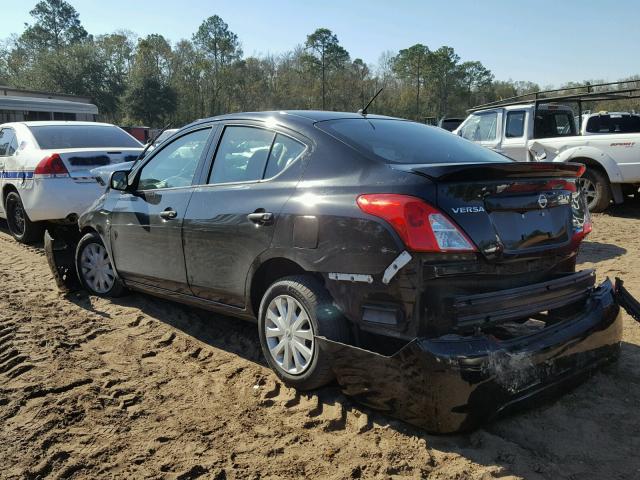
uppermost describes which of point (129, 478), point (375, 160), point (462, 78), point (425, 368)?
Answer: point (462, 78)

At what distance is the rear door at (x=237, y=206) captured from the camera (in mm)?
3363

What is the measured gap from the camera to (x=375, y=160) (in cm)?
300

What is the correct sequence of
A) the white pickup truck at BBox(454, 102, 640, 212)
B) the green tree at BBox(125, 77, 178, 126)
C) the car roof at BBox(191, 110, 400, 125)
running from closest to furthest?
1. the car roof at BBox(191, 110, 400, 125)
2. the white pickup truck at BBox(454, 102, 640, 212)
3. the green tree at BBox(125, 77, 178, 126)

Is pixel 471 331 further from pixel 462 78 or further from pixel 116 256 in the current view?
pixel 462 78

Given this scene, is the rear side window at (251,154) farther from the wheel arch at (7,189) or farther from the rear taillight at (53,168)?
the wheel arch at (7,189)

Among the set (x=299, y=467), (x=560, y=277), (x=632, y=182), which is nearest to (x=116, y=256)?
(x=299, y=467)

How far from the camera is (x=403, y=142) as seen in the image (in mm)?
3518

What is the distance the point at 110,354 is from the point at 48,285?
2310mm

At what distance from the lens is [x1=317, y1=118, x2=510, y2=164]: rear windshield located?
10.6ft

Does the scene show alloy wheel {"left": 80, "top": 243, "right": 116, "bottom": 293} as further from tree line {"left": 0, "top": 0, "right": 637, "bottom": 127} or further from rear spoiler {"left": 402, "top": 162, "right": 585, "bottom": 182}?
tree line {"left": 0, "top": 0, "right": 637, "bottom": 127}

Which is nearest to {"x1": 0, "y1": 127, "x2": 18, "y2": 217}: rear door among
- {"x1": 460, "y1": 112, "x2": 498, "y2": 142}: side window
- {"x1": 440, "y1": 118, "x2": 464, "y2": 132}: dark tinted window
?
{"x1": 460, "y1": 112, "x2": 498, "y2": 142}: side window

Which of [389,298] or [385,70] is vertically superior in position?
[385,70]

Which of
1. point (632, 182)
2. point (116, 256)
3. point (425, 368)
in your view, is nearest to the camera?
point (425, 368)

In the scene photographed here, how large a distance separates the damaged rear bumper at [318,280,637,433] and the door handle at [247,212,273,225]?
794mm
